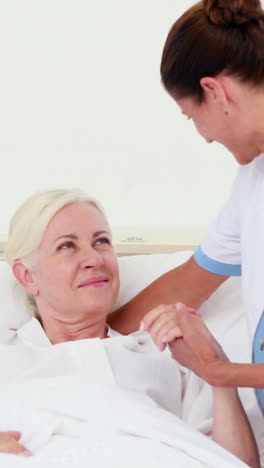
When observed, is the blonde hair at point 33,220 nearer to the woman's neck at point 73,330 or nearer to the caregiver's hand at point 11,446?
the woman's neck at point 73,330

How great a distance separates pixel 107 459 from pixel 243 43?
2.87 ft

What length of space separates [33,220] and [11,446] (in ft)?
2.73

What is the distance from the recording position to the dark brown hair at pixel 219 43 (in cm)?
163

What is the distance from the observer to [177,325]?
187cm

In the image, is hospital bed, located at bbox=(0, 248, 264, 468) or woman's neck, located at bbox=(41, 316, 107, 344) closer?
hospital bed, located at bbox=(0, 248, 264, 468)

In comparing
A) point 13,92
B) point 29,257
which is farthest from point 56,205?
point 13,92

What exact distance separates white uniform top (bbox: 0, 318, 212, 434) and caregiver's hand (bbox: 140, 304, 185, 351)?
26 cm

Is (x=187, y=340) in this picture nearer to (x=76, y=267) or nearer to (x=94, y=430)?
(x=94, y=430)

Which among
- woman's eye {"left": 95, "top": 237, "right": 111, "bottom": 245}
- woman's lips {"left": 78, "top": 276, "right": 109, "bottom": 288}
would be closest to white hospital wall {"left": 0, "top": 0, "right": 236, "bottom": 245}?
woman's eye {"left": 95, "top": 237, "right": 111, "bottom": 245}

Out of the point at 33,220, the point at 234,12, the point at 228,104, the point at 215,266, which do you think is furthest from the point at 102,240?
the point at 234,12

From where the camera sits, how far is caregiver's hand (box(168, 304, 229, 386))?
5.57ft

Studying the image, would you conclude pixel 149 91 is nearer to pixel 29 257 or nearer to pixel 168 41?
pixel 29 257

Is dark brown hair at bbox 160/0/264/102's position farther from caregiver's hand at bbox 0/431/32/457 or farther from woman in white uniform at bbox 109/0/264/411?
caregiver's hand at bbox 0/431/32/457

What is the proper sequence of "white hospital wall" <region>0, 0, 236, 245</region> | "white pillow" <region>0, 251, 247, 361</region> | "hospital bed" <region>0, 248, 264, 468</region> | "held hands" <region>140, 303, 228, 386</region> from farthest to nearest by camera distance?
"white hospital wall" <region>0, 0, 236, 245</region> < "white pillow" <region>0, 251, 247, 361</region> < "held hands" <region>140, 303, 228, 386</region> < "hospital bed" <region>0, 248, 264, 468</region>
